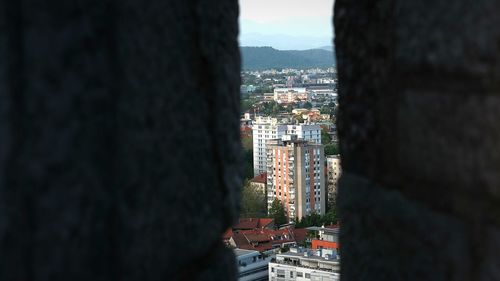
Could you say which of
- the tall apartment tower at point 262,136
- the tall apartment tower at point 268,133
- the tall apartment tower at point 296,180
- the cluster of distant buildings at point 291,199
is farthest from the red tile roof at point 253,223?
the tall apartment tower at point 262,136

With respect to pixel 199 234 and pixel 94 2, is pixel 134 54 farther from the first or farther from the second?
pixel 199 234

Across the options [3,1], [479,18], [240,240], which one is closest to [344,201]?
[479,18]

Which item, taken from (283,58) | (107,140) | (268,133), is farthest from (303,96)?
(107,140)

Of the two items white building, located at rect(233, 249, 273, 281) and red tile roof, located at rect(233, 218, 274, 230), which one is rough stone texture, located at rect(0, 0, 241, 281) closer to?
white building, located at rect(233, 249, 273, 281)

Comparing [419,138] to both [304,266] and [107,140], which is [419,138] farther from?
[304,266]

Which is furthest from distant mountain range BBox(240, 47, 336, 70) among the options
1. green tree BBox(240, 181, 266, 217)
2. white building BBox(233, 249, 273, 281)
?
white building BBox(233, 249, 273, 281)

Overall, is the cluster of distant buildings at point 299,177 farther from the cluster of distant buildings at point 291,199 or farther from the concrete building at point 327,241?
the concrete building at point 327,241
